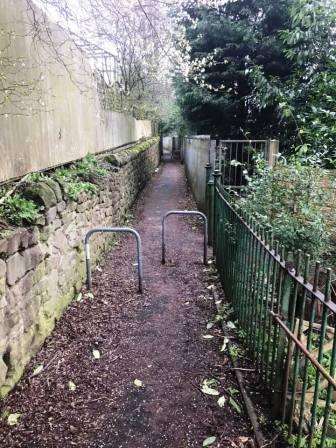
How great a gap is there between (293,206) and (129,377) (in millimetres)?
2966

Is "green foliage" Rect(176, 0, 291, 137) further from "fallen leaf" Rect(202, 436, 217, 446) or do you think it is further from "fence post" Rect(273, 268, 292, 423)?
"fallen leaf" Rect(202, 436, 217, 446)

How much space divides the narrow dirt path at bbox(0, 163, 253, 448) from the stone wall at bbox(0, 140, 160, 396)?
0.61 ft

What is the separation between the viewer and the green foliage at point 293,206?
13.5 ft

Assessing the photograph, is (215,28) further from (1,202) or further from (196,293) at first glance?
(1,202)

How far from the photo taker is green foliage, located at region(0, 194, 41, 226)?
116 inches

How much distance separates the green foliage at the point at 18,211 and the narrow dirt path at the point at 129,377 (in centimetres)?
119

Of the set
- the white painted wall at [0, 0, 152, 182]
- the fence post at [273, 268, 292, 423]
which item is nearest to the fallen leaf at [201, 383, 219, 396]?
the fence post at [273, 268, 292, 423]

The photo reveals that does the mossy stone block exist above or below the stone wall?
above

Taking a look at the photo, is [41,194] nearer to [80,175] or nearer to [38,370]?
[38,370]

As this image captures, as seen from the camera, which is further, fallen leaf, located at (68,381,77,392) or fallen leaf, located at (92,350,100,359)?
fallen leaf, located at (92,350,100,359)

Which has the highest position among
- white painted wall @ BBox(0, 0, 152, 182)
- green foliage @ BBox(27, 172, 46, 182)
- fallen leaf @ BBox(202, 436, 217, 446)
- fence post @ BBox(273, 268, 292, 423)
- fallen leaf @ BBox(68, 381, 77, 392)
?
white painted wall @ BBox(0, 0, 152, 182)

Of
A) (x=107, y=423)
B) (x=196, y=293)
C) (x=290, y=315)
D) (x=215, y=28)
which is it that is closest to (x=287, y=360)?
(x=290, y=315)

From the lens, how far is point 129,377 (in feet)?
9.60

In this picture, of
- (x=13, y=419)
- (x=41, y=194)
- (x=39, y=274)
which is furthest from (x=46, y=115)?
(x=13, y=419)
